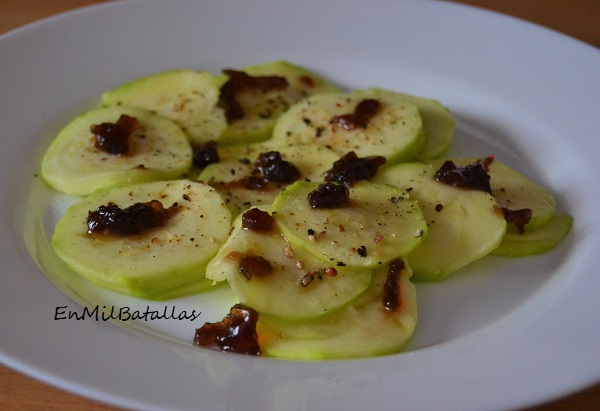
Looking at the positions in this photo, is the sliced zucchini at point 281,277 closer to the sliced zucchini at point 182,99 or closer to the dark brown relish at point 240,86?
the sliced zucchini at point 182,99

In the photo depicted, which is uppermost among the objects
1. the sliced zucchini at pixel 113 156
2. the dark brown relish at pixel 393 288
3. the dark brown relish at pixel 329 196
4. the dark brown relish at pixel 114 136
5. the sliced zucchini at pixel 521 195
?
the dark brown relish at pixel 329 196

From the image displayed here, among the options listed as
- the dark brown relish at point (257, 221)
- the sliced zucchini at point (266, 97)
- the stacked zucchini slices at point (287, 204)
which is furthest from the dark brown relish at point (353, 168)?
the sliced zucchini at point (266, 97)

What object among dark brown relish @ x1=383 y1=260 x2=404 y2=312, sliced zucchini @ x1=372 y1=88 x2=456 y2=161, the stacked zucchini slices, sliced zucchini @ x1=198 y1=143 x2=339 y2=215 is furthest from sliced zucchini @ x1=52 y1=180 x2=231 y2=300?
sliced zucchini @ x1=372 y1=88 x2=456 y2=161

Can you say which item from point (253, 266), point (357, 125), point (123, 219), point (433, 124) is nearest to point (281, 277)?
point (253, 266)

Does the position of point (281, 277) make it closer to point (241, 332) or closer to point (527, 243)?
point (241, 332)

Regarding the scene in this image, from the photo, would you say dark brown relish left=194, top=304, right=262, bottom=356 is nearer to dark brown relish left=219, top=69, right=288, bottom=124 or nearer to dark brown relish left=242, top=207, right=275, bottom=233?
dark brown relish left=242, top=207, right=275, bottom=233

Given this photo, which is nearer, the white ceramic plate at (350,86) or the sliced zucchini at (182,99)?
the white ceramic plate at (350,86)

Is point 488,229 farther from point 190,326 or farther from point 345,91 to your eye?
point 345,91
